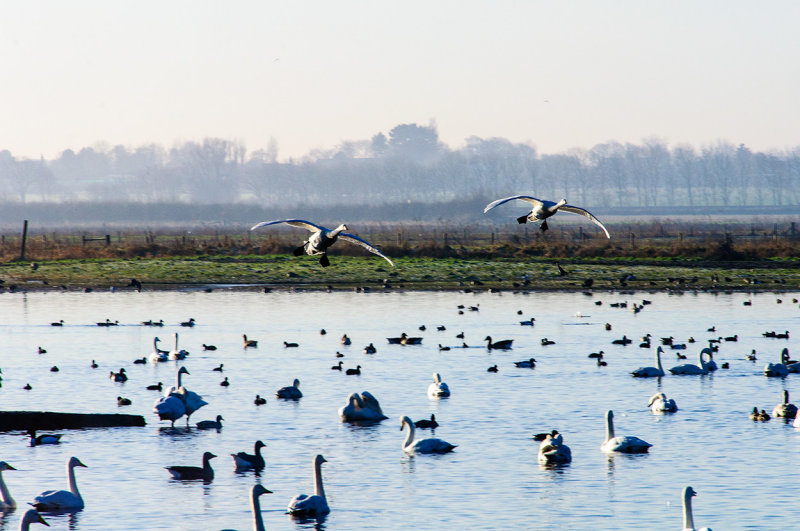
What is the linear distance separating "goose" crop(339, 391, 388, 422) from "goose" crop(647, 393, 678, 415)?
660 cm

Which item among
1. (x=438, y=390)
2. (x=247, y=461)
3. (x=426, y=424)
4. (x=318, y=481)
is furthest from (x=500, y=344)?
(x=318, y=481)

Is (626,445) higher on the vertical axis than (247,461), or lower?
lower

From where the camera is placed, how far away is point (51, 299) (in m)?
58.1

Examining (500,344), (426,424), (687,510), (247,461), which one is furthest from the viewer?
(500,344)

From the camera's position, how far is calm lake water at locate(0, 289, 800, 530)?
64.1 ft

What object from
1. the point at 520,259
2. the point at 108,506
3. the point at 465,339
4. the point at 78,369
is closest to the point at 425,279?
the point at 520,259

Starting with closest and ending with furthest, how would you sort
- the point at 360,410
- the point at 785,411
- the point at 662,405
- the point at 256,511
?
the point at 256,511
the point at 785,411
the point at 360,410
the point at 662,405

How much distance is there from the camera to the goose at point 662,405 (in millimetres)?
27938

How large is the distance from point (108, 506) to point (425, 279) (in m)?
44.9

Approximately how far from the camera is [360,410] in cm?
2695

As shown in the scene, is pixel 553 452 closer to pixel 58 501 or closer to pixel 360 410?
pixel 360 410

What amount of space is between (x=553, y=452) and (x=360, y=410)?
5.90 metres

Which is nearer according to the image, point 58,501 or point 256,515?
point 256,515

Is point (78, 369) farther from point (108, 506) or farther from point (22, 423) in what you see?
point (108, 506)
